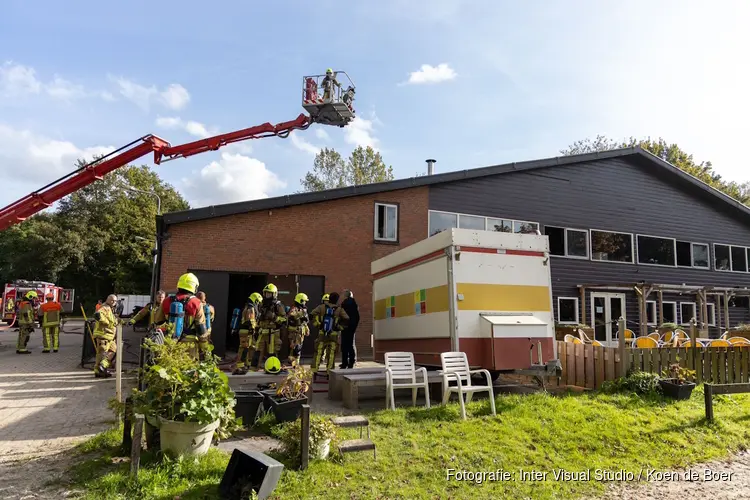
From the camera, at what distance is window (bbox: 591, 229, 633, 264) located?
20.5m

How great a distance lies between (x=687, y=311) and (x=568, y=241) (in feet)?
21.6

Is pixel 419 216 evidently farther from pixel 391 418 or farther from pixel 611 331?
pixel 391 418

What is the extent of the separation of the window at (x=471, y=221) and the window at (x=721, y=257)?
1211cm

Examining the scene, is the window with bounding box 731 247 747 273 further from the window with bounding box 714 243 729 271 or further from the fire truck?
the fire truck

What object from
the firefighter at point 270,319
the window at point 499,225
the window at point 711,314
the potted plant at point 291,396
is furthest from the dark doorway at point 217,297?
the window at point 711,314

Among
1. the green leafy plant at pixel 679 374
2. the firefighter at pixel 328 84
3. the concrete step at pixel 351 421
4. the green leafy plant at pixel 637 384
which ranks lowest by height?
the concrete step at pixel 351 421

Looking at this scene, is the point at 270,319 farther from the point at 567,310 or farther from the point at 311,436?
the point at 567,310

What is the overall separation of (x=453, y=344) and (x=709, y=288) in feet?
53.0

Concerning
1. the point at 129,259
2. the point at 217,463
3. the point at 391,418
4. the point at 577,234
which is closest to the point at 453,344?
the point at 391,418

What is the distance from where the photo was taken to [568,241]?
A: 2006 cm

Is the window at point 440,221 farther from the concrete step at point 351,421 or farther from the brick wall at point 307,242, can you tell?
the concrete step at point 351,421

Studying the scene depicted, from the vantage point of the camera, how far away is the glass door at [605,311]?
785 inches

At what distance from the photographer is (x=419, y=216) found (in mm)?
17469

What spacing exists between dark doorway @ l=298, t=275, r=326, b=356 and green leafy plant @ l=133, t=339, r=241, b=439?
32.8 ft
